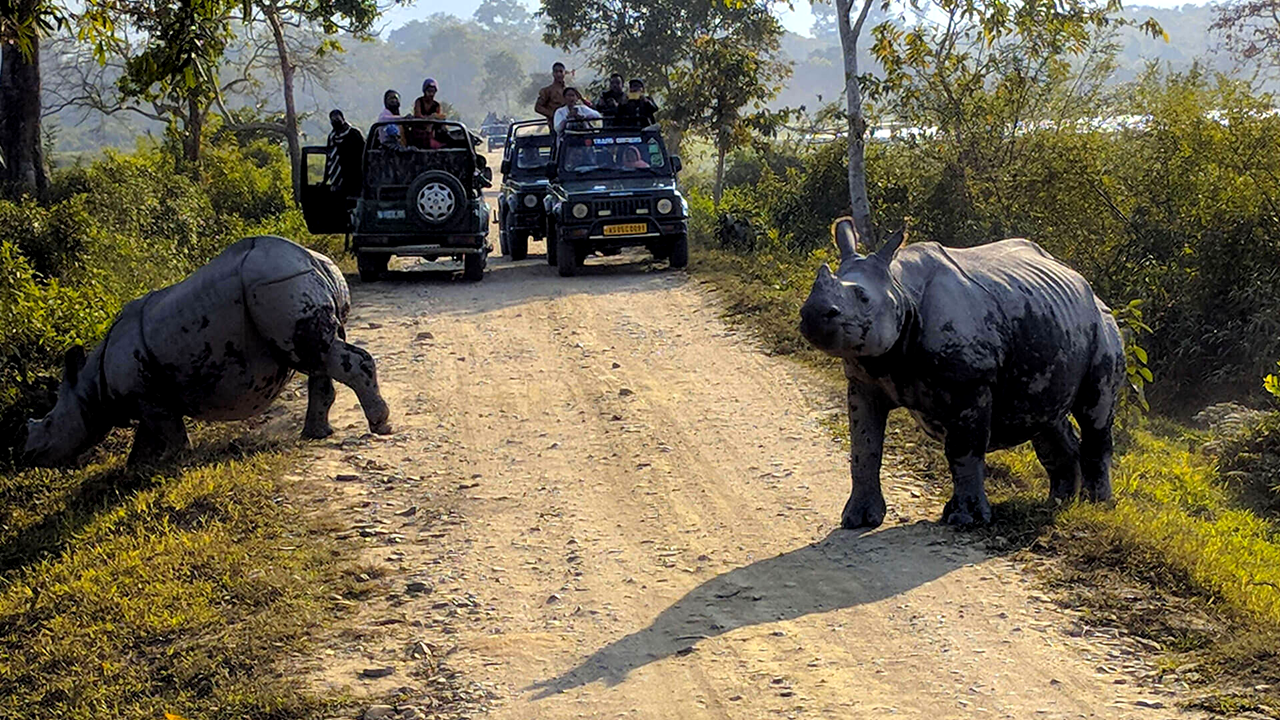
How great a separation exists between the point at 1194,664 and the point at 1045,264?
286 cm

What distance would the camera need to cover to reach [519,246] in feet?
63.9

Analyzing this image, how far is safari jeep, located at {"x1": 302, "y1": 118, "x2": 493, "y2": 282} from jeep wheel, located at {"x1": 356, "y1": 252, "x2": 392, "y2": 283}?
1 cm

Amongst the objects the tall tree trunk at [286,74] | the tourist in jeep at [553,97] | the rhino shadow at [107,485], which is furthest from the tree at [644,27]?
the rhino shadow at [107,485]

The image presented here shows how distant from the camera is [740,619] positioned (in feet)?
20.0

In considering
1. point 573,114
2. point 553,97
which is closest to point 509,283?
point 573,114

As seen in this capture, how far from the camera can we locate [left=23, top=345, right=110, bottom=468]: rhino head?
30.5 ft

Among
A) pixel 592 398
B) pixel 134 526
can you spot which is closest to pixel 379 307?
pixel 592 398

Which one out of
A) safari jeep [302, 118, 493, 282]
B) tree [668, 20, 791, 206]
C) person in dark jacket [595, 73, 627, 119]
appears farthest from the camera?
tree [668, 20, 791, 206]

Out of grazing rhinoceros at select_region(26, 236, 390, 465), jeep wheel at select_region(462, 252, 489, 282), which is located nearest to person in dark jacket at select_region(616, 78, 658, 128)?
jeep wheel at select_region(462, 252, 489, 282)

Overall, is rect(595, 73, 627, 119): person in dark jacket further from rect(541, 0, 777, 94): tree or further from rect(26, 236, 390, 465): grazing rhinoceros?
rect(541, 0, 777, 94): tree

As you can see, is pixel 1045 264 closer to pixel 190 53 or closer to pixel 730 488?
pixel 730 488

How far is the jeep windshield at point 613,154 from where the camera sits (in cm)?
1769

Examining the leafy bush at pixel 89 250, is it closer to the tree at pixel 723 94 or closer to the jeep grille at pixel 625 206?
the jeep grille at pixel 625 206

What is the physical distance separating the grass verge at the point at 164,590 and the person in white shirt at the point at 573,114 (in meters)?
9.67
